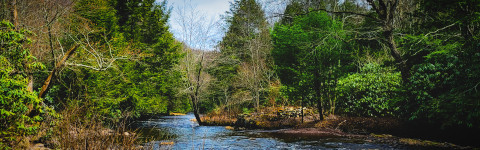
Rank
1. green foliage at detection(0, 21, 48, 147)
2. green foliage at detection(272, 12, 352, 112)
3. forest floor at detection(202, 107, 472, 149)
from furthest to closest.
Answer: green foliage at detection(272, 12, 352, 112), forest floor at detection(202, 107, 472, 149), green foliage at detection(0, 21, 48, 147)

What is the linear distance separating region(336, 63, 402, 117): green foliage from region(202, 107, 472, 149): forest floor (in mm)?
975

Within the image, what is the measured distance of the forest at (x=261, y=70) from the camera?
20.1ft

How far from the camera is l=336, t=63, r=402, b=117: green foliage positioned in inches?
492

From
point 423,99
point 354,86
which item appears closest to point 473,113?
point 423,99

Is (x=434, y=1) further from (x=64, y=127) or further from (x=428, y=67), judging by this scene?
(x=64, y=127)

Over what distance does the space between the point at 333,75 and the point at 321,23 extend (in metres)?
3.13

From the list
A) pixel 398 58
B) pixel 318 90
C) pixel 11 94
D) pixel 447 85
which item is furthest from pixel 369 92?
pixel 11 94

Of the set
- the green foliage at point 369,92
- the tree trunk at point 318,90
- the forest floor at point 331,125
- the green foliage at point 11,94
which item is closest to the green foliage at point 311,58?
the tree trunk at point 318,90

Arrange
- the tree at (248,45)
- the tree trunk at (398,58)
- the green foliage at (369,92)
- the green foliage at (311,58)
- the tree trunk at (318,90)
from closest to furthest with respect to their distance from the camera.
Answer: the tree trunk at (398,58) → the green foliage at (369,92) → the green foliage at (311,58) → the tree trunk at (318,90) → the tree at (248,45)

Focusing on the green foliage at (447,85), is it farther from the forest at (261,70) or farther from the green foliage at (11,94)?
the green foliage at (11,94)

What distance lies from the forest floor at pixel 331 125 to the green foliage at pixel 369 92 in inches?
38.4

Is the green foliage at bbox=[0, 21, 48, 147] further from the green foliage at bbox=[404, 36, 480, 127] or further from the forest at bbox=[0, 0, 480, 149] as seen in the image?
the green foliage at bbox=[404, 36, 480, 127]

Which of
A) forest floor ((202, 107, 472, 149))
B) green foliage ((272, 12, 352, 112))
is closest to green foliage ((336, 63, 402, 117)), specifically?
green foliage ((272, 12, 352, 112))

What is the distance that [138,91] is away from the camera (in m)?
19.8
